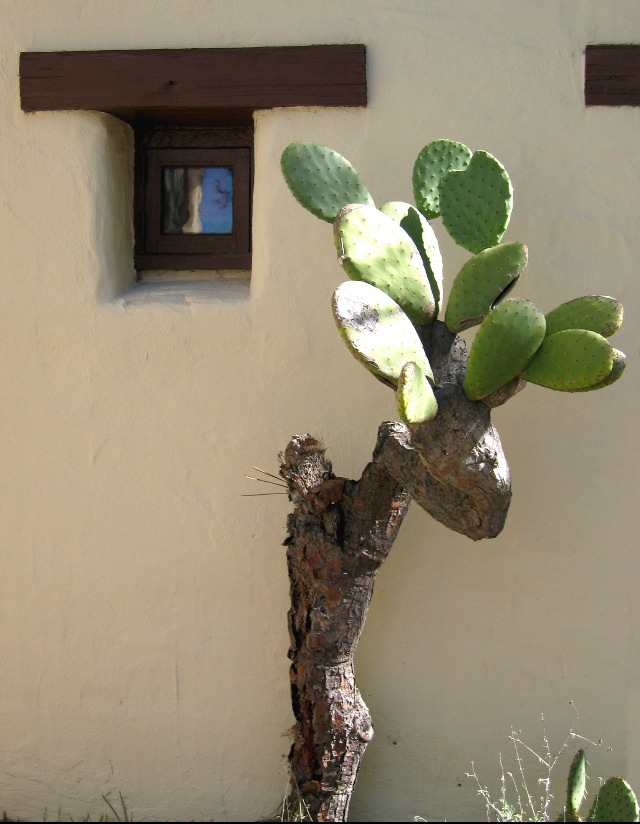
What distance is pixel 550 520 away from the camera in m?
3.23

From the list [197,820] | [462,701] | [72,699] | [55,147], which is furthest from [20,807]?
[55,147]

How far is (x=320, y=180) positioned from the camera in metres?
2.79

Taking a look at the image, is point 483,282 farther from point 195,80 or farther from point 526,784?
point 526,784

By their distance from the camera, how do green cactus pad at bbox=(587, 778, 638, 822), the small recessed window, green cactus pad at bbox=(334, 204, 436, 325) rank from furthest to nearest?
1. the small recessed window
2. green cactus pad at bbox=(587, 778, 638, 822)
3. green cactus pad at bbox=(334, 204, 436, 325)

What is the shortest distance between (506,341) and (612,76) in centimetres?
131

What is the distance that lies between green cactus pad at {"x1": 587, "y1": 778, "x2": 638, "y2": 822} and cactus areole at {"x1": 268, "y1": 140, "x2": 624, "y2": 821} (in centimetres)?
1

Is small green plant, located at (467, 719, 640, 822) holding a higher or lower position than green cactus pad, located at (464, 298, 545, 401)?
lower

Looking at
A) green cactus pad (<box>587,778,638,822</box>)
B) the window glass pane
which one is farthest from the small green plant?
the window glass pane

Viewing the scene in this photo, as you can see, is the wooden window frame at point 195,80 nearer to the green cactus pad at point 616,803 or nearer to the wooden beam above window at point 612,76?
the wooden beam above window at point 612,76

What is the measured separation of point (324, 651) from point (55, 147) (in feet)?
6.49

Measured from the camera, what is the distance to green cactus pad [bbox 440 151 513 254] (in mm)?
2689

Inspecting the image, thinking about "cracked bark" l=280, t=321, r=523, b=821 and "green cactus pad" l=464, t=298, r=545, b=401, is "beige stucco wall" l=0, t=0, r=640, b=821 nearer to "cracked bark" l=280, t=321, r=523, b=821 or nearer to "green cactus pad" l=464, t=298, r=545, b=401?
"cracked bark" l=280, t=321, r=523, b=821

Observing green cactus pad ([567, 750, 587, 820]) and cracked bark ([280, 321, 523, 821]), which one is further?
cracked bark ([280, 321, 523, 821])

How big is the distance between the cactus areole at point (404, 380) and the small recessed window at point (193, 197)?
0.54 m
